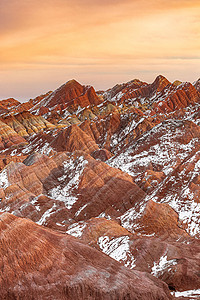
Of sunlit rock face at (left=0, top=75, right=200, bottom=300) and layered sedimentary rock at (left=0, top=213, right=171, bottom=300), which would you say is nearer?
layered sedimentary rock at (left=0, top=213, right=171, bottom=300)

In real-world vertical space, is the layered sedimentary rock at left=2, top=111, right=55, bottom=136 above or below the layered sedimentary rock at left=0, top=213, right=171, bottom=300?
above

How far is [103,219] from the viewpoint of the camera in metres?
55.2

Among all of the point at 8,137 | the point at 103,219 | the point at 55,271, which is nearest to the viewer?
the point at 55,271

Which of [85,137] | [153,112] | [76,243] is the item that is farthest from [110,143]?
[76,243]

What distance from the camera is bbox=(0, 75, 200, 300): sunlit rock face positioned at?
2734 centimetres

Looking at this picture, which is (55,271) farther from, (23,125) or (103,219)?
(23,125)

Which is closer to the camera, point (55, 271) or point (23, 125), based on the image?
point (55, 271)

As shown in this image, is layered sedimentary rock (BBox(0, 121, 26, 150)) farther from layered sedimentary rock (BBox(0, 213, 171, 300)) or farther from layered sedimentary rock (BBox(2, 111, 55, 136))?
layered sedimentary rock (BBox(0, 213, 171, 300))

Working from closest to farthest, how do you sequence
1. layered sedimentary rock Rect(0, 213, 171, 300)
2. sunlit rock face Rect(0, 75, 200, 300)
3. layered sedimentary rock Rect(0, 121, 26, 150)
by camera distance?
layered sedimentary rock Rect(0, 213, 171, 300), sunlit rock face Rect(0, 75, 200, 300), layered sedimentary rock Rect(0, 121, 26, 150)

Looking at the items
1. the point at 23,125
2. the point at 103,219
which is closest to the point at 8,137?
the point at 23,125

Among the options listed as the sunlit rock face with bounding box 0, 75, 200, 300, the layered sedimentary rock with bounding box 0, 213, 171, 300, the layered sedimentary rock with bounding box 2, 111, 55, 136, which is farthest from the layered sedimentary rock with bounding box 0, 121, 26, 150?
the layered sedimentary rock with bounding box 0, 213, 171, 300

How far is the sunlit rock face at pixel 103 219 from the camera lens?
89.7 feet

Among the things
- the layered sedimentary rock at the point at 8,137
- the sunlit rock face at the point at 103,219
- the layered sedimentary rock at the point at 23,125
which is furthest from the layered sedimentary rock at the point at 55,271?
the layered sedimentary rock at the point at 23,125

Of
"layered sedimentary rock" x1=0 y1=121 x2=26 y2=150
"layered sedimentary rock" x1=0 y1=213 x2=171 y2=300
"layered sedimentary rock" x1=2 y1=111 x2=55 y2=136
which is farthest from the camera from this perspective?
"layered sedimentary rock" x1=2 y1=111 x2=55 y2=136
